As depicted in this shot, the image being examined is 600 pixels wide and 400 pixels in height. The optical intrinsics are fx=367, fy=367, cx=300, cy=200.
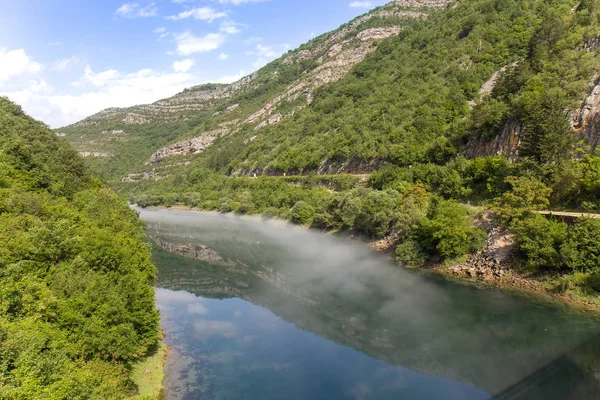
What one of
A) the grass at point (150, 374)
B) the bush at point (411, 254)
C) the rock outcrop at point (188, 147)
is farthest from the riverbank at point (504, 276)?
the rock outcrop at point (188, 147)

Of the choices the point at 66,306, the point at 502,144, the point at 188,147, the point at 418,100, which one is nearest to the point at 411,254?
the point at 502,144

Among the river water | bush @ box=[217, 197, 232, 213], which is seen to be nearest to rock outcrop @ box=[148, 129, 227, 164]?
bush @ box=[217, 197, 232, 213]

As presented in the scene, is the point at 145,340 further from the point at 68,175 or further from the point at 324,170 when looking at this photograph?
the point at 324,170

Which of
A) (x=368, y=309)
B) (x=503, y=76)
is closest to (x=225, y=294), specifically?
(x=368, y=309)

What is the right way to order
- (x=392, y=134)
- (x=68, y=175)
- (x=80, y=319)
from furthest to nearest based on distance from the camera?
(x=392, y=134) < (x=68, y=175) < (x=80, y=319)

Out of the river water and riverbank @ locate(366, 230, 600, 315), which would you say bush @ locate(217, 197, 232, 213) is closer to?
the river water
